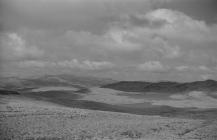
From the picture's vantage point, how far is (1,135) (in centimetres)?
2508

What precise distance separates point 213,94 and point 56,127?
5721 inches

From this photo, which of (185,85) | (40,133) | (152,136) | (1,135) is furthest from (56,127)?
(185,85)

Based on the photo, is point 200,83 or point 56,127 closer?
point 56,127

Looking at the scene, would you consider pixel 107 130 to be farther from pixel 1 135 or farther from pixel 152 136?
pixel 1 135

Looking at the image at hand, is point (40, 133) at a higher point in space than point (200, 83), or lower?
lower

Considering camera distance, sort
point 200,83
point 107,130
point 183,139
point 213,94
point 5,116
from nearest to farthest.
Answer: point 183,139 → point 107,130 → point 5,116 → point 213,94 → point 200,83

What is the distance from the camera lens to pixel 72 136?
89.6 ft

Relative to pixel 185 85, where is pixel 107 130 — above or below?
below

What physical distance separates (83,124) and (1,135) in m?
11.9

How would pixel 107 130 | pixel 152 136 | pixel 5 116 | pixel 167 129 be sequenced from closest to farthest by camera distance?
1. pixel 152 136
2. pixel 107 130
3. pixel 167 129
4. pixel 5 116

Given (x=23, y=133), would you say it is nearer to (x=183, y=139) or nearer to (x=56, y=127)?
(x=56, y=127)

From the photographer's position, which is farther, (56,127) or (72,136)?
(56,127)

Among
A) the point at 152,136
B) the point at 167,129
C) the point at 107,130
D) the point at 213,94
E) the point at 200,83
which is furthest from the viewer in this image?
the point at 200,83

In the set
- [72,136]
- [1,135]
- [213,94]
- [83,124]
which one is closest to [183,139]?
[72,136]
